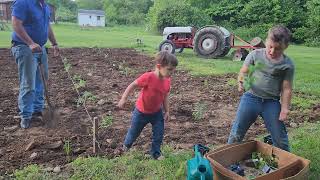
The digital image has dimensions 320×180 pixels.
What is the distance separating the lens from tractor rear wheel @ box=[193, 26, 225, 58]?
622 inches

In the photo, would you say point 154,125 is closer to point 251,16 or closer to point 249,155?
point 249,155

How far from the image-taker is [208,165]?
373 cm

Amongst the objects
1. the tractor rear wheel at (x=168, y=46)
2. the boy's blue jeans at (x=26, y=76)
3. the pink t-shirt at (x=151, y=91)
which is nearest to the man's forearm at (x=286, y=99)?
the pink t-shirt at (x=151, y=91)

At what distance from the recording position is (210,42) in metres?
16.0

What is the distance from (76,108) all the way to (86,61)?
265 inches

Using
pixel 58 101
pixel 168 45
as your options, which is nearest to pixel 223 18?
pixel 168 45

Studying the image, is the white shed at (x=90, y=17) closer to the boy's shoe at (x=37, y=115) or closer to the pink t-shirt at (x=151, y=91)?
the boy's shoe at (x=37, y=115)

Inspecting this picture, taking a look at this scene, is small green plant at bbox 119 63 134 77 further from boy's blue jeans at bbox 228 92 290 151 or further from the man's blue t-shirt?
boy's blue jeans at bbox 228 92 290 151

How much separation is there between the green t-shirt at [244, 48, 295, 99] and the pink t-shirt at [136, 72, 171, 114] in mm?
994

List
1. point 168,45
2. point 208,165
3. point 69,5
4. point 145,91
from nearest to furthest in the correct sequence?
point 208,165 → point 145,91 → point 168,45 → point 69,5

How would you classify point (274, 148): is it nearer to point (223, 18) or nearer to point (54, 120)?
point (54, 120)

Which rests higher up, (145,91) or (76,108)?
(145,91)

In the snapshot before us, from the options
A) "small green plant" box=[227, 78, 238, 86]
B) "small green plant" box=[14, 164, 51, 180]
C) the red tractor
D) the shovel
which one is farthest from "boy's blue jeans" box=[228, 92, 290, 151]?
the red tractor

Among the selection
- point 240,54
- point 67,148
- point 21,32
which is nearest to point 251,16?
point 240,54
